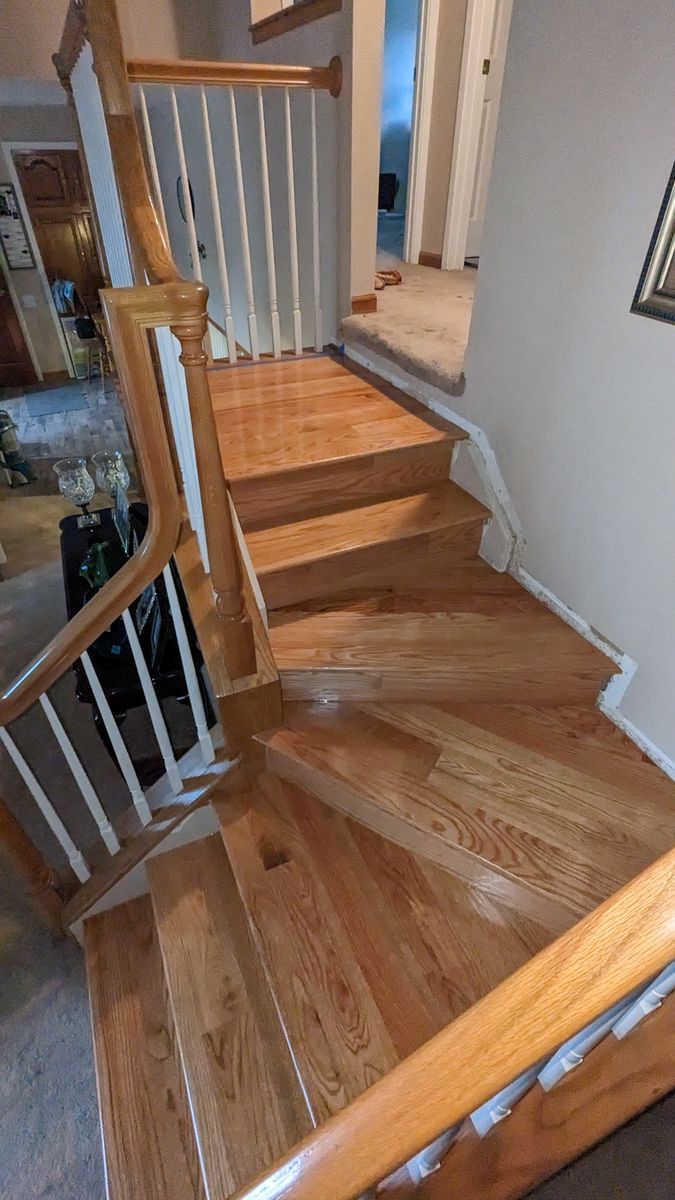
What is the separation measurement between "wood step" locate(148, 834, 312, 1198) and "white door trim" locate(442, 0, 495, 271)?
3.17 metres

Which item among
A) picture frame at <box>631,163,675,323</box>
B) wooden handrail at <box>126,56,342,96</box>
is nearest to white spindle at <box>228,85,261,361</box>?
wooden handrail at <box>126,56,342,96</box>

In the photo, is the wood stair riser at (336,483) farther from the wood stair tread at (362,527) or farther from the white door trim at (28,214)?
the white door trim at (28,214)

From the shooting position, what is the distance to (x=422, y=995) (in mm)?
1198

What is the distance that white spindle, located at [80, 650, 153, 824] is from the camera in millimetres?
1471

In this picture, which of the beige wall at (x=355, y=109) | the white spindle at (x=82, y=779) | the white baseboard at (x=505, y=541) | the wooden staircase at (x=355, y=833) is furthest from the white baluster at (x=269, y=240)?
the white spindle at (x=82, y=779)

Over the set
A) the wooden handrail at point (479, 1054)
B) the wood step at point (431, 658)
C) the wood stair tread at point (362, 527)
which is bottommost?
the wood step at point (431, 658)

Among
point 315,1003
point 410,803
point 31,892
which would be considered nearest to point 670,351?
point 410,803

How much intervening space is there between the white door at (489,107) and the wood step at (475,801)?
2.12 metres

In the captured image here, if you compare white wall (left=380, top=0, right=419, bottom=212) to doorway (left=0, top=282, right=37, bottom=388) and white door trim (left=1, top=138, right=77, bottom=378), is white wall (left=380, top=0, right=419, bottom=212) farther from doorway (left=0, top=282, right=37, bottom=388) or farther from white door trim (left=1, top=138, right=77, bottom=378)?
doorway (left=0, top=282, right=37, bottom=388)

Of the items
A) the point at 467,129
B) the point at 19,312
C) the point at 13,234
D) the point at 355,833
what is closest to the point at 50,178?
the point at 13,234

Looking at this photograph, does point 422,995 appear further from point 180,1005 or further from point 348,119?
point 348,119

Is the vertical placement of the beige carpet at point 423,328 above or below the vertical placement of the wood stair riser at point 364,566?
above

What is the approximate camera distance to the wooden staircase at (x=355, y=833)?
1.24 m

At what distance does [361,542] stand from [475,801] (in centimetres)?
81
